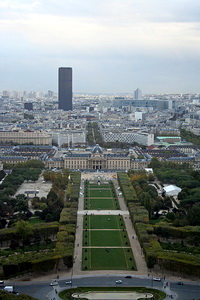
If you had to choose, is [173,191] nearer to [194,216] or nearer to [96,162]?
[194,216]

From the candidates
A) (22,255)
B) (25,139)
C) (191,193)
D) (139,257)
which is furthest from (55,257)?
(25,139)

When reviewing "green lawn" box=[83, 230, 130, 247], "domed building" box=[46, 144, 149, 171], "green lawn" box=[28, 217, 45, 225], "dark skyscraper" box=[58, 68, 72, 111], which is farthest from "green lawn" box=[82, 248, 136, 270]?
"dark skyscraper" box=[58, 68, 72, 111]

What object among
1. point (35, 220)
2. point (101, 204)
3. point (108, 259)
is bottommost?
point (101, 204)

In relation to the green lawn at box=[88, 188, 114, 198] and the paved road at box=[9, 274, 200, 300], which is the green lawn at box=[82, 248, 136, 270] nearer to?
the paved road at box=[9, 274, 200, 300]

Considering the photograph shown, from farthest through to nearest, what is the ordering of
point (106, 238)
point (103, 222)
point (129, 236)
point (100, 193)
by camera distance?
point (100, 193)
point (103, 222)
point (129, 236)
point (106, 238)

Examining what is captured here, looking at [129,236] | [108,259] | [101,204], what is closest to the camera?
[108,259]

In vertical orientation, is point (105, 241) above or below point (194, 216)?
below

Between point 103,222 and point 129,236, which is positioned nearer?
point 129,236

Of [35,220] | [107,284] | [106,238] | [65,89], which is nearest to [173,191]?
[35,220]
